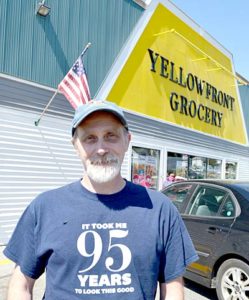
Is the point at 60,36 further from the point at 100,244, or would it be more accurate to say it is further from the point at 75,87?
the point at 100,244

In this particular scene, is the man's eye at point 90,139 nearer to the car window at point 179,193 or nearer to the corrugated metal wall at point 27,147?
the car window at point 179,193

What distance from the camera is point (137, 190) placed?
1.90 m

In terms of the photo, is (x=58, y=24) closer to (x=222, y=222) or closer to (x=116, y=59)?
(x=116, y=59)

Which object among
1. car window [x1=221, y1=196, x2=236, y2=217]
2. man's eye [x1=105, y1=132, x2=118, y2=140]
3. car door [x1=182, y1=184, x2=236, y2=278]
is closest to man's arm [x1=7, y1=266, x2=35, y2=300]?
man's eye [x1=105, y1=132, x2=118, y2=140]

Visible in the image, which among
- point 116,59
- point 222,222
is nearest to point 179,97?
point 116,59

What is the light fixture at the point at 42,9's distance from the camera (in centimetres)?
801

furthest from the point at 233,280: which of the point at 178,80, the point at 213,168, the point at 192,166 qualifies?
the point at 213,168

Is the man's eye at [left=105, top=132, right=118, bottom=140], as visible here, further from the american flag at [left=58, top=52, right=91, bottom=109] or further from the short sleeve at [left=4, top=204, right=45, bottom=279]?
the american flag at [left=58, top=52, right=91, bottom=109]

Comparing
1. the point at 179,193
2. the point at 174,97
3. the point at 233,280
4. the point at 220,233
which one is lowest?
the point at 233,280

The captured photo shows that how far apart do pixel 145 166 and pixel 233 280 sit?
25.1ft

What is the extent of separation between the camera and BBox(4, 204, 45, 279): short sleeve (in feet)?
5.82

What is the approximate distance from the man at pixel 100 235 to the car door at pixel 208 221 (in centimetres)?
297

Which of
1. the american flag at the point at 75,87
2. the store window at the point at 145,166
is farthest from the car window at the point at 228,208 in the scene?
the store window at the point at 145,166

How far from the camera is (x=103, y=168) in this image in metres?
1.86
